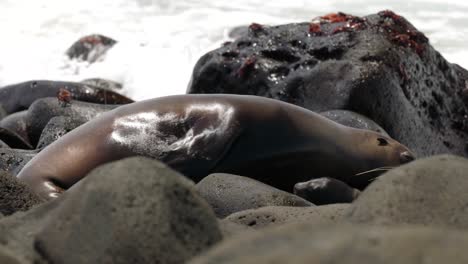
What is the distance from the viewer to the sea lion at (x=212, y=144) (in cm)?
638

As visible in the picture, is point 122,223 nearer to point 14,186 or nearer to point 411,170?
point 411,170

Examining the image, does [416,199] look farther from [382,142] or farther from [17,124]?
[17,124]

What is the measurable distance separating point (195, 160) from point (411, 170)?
119 inches

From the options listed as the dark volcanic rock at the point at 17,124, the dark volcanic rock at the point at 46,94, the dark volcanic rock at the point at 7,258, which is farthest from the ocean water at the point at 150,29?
the dark volcanic rock at the point at 7,258

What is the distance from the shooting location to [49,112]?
9.95 meters

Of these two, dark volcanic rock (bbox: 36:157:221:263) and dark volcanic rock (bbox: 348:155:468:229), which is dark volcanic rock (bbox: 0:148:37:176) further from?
dark volcanic rock (bbox: 348:155:468:229)

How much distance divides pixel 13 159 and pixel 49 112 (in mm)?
2194

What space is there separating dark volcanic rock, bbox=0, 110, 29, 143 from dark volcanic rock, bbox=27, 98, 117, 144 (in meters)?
0.09

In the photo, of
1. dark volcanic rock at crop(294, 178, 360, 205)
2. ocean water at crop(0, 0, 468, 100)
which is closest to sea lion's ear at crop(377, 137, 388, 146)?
dark volcanic rock at crop(294, 178, 360, 205)

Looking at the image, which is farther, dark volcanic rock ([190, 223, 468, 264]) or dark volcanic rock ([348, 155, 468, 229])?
dark volcanic rock ([348, 155, 468, 229])

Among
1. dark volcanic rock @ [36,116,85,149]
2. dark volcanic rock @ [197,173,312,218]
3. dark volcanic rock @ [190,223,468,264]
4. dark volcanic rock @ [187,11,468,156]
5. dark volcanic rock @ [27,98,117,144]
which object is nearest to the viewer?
dark volcanic rock @ [190,223,468,264]

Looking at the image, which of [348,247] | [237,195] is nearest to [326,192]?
[237,195]

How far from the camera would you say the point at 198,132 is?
6.41 meters

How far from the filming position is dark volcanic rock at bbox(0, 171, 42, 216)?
14.9ft
